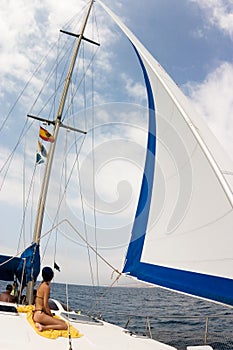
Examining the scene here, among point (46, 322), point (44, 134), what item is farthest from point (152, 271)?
point (44, 134)

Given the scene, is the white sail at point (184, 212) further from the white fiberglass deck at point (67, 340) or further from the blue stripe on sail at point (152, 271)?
the white fiberglass deck at point (67, 340)

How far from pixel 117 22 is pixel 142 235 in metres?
5.97

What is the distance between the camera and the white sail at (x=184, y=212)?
15.5ft

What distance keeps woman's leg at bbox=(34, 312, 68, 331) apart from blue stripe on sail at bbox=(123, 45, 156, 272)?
84.3 inches

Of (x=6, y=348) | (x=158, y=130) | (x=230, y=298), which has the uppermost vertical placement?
(x=158, y=130)

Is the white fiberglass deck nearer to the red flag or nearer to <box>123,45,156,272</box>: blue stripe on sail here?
<box>123,45,156,272</box>: blue stripe on sail

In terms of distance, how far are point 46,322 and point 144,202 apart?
3.69 meters

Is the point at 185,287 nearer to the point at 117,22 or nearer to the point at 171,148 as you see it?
the point at 171,148

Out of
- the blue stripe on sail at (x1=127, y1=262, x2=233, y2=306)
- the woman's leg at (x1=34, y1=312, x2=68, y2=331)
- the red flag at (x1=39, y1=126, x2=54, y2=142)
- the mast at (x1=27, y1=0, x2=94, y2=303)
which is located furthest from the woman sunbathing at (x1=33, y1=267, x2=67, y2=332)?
the red flag at (x1=39, y1=126, x2=54, y2=142)

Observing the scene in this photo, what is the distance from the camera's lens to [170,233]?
600cm

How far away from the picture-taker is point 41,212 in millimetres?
9758

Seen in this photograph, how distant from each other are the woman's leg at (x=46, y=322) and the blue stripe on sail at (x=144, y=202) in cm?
214

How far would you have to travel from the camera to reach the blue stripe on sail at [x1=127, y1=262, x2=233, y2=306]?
454 cm

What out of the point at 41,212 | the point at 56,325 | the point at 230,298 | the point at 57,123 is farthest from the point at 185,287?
the point at 57,123
